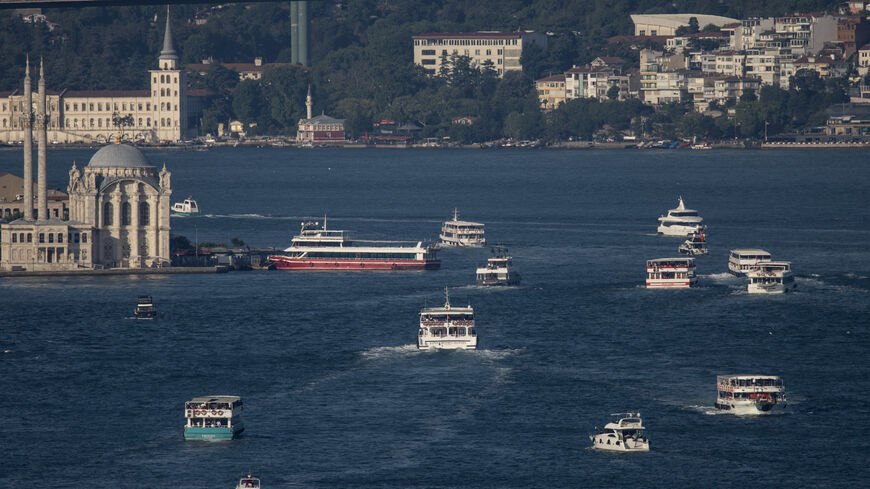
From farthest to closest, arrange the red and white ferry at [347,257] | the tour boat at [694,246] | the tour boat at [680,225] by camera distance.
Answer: the tour boat at [680,225], the tour boat at [694,246], the red and white ferry at [347,257]

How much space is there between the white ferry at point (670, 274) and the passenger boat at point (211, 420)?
36.4 m

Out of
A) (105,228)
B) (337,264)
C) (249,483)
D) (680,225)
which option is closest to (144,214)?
(105,228)

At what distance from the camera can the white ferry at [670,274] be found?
90.6m

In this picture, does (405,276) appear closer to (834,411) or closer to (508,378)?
(508,378)

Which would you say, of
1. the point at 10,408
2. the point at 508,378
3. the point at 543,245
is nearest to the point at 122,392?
the point at 10,408

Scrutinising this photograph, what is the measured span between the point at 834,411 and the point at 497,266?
32748 mm

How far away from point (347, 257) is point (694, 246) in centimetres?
1996

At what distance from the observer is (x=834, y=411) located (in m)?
61.8

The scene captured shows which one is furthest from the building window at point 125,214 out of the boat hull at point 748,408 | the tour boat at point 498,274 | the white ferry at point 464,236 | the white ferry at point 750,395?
the boat hull at point 748,408

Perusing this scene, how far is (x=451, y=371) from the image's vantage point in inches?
2697

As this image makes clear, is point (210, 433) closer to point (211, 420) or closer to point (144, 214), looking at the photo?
point (211, 420)

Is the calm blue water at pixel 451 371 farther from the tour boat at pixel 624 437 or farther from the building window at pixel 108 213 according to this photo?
the building window at pixel 108 213

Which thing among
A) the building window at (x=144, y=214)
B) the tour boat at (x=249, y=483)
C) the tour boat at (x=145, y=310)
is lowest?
the tour boat at (x=249, y=483)

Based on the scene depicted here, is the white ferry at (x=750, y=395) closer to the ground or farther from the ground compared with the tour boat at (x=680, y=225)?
closer to the ground
